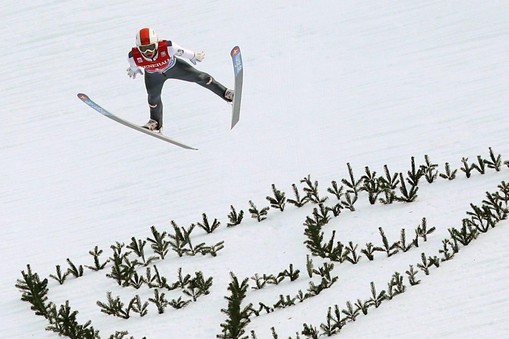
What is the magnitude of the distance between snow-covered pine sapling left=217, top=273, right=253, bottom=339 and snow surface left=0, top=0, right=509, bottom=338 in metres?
0.18

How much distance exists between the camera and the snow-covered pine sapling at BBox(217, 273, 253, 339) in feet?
40.4

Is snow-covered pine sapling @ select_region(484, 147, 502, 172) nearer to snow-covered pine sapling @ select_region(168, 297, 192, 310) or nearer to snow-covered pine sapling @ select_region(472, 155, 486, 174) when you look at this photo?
snow-covered pine sapling @ select_region(472, 155, 486, 174)

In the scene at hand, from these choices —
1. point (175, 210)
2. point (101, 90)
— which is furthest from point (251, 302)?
point (101, 90)

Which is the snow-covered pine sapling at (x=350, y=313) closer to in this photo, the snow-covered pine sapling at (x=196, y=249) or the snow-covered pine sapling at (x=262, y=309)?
the snow-covered pine sapling at (x=262, y=309)

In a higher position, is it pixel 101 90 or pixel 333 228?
pixel 101 90

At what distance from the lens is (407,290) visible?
12570mm

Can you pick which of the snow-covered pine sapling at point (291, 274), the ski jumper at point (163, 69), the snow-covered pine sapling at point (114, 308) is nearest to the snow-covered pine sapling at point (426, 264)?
the snow-covered pine sapling at point (291, 274)

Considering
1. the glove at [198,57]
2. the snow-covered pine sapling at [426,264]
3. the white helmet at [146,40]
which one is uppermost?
the white helmet at [146,40]

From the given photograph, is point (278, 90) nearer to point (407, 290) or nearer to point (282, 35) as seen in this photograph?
point (282, 35)

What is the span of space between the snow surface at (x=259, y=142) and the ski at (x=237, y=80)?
1.89ft

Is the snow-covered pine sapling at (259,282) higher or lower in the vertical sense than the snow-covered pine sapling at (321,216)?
lower

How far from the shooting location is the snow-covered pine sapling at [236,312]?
1233 cm

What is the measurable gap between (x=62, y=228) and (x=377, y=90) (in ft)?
14.8

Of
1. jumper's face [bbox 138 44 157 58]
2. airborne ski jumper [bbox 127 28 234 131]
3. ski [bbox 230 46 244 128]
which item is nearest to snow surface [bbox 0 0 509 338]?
ski [bbox 230 46 244 128]
